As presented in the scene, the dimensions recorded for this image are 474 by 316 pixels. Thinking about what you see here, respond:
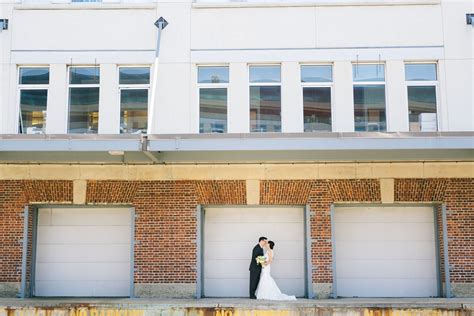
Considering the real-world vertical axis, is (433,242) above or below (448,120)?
below

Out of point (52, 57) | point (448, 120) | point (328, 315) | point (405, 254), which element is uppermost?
point (52, 57)

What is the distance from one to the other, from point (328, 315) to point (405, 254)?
526 centimetres

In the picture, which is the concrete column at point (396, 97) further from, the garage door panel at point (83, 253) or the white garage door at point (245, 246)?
the garage door panel at point (83, 253)

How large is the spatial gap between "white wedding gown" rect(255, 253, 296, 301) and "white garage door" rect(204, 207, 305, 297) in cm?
68

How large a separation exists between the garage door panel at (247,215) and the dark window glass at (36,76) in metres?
5.75

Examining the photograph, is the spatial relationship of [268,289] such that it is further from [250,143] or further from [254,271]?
[250,143]

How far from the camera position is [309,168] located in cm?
1582

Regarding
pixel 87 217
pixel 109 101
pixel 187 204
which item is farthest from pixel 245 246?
pixel 109 101

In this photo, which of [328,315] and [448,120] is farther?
[448,120]

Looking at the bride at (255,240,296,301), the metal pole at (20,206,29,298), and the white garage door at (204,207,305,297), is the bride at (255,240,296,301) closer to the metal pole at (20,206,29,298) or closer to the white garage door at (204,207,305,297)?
the white garage door at (204,207,305,297)

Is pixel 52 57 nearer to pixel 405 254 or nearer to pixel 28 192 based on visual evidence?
pixel 28 192

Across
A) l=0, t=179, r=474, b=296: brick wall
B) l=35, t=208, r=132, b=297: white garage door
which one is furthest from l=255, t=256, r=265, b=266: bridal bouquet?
l=35, t=208, r=132, b=297: white garage door

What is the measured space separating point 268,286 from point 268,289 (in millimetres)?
75

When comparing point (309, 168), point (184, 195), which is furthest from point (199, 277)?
point (309, 168)
